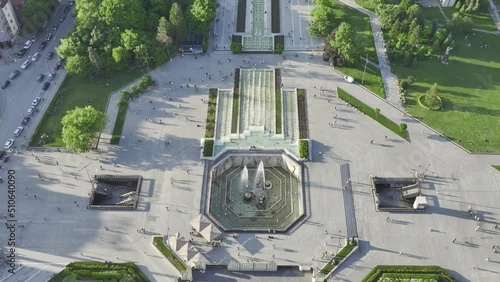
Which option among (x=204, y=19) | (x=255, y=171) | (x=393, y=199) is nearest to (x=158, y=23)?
(x=204, y=19)

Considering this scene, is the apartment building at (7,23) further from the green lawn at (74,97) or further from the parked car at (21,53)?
the green lawn at (74,97)

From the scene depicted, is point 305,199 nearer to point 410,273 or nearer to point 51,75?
point 410,273

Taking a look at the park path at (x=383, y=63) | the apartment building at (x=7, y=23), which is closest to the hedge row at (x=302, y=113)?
the park path at (x=383, y=63)

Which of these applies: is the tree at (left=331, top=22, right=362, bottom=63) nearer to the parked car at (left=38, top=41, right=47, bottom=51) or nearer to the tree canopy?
the tree canopy

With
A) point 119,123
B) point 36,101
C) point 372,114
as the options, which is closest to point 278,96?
point 372,114

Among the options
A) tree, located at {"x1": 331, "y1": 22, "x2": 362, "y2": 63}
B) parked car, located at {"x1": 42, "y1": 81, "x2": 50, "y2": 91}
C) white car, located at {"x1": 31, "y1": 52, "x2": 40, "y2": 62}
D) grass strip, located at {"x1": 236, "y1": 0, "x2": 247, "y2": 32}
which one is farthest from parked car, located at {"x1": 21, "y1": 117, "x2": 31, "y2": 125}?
tree, located at {"x1": 331, "y1": 22, "x2": 362, "y2": 63}
